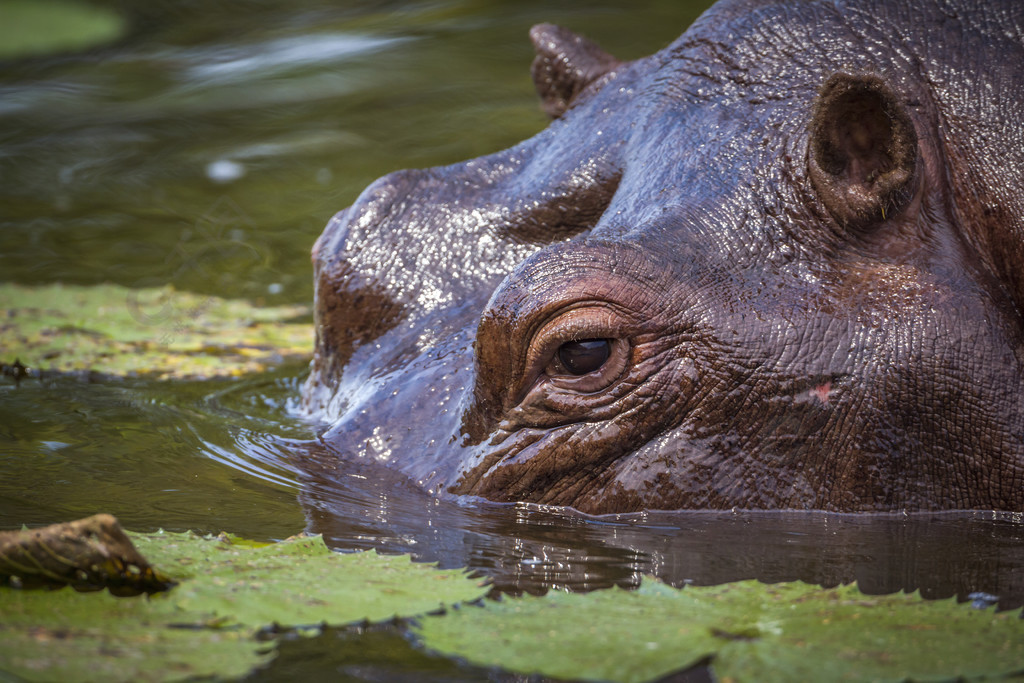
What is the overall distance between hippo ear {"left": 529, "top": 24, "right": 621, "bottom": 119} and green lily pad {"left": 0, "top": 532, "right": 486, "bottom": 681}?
264 centimetres

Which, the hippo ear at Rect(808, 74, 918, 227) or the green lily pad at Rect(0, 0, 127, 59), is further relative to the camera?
the green lily pad at Rect(0, 0, 127, 59)

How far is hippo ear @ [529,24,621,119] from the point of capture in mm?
5023

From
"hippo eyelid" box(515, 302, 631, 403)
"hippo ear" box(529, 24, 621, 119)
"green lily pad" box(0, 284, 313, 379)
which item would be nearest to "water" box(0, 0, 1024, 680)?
"green lily pad" box(0, 284, 313, 379)

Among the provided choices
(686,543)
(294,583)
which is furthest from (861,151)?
(294,583)

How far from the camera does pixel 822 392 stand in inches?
133

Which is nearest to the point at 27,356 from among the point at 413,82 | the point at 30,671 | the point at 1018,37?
the point at 30,671

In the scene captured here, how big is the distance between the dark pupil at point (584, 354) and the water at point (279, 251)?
43 centimetres

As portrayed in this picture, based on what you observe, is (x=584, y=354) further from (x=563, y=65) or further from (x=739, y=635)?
(x=563, y=65)

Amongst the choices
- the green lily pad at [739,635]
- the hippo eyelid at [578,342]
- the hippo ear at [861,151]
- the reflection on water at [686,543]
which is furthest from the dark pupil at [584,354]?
the green lily pad at [739,635]

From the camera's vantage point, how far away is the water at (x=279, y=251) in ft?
10.4

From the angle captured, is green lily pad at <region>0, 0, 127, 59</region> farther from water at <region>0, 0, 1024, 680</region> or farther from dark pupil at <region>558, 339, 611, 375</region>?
dark pupil at <region>558, 339, 611, 375</region>

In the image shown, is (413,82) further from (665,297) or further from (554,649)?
(554,649)

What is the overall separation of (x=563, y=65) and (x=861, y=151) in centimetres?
184

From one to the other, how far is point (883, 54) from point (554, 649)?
2367mm
